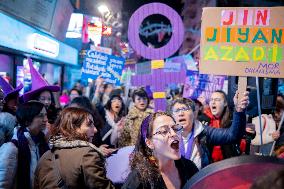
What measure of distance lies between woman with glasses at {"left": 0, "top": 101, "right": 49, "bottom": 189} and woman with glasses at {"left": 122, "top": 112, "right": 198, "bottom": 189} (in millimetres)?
1143

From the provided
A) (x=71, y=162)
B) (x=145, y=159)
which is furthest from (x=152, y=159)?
(x=71, y=162)

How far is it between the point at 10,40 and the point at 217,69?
18.8ft

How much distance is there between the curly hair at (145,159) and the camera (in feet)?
8.73

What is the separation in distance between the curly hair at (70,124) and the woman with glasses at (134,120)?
245 centimetres

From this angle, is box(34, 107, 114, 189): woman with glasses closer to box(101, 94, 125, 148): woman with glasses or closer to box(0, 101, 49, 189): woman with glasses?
box(0, 101, 49, 189): woman with glasses

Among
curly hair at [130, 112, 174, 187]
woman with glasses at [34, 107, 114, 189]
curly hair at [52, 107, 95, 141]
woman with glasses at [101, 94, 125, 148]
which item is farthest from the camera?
woman with glasses at [101, 94, 125, 148]

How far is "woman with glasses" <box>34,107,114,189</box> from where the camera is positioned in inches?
115

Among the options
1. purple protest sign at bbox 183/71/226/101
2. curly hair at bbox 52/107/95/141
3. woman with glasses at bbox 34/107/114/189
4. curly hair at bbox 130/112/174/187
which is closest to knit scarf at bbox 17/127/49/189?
woman with glasses at bbox 34/107/114/189

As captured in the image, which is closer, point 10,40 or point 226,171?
point 226,171

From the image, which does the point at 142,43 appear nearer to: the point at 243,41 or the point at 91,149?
the point at 243,41

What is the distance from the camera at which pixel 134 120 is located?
597cm

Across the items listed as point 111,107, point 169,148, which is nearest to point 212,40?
point 169,148

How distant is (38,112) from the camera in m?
3.83

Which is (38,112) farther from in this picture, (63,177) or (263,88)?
(263,88)
